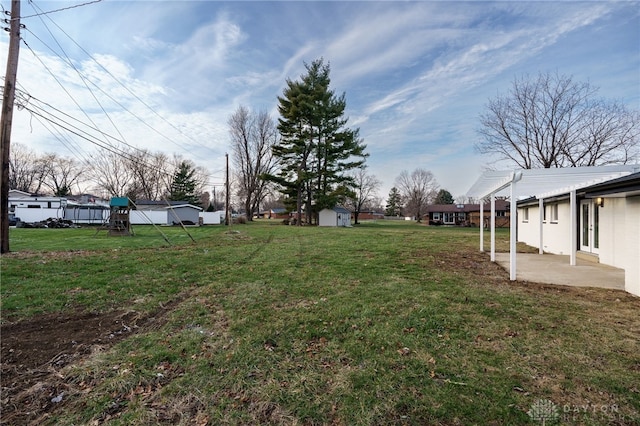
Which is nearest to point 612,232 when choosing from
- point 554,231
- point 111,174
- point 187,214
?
point 554,231

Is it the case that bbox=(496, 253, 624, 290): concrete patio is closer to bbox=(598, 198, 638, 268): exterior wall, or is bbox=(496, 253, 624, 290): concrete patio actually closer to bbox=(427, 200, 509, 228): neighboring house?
bbox=(598, 198, 638, 268): exterior wall

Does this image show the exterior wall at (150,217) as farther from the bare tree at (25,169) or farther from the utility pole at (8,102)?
the bare tree at (25,169)

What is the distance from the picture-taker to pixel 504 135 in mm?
24375

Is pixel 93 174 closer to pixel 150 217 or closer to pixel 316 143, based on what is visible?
pixel 150 217

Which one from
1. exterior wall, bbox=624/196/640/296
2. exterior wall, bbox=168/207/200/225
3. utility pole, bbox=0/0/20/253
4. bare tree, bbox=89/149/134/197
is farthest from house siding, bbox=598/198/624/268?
bare tree, bbox=89/149/134/197

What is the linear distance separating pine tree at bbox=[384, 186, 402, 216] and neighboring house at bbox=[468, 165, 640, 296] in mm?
55422

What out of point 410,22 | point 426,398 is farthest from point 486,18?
point 426,398

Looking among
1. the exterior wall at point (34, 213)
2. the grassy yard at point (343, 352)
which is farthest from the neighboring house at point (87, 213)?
the grassy yard at point (343, 352)

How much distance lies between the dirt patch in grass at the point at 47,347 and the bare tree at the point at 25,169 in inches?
2221

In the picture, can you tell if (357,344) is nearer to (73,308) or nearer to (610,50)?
(73,308)

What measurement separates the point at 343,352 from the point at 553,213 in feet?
43.3

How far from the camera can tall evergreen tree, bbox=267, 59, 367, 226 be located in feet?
108

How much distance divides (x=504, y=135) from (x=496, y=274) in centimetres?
2205

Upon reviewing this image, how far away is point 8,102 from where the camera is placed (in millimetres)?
9273
